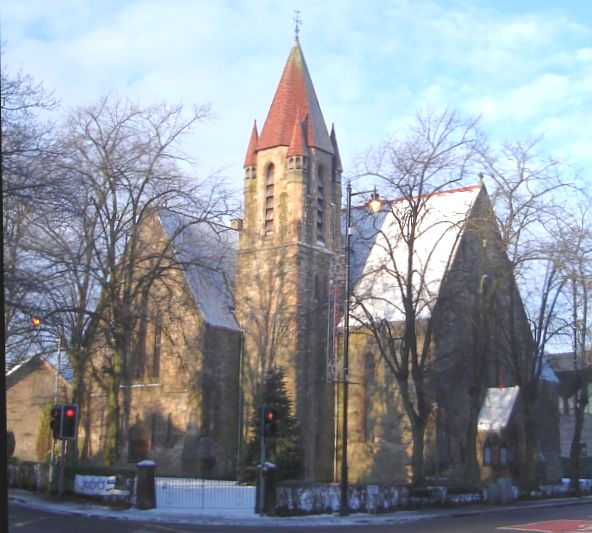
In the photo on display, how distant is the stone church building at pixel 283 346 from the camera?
1437 inches

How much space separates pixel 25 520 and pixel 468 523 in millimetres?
11356

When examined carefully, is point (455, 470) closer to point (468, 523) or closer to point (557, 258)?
point (557, 258)

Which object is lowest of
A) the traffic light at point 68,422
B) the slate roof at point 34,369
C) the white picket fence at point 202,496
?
the white picket fence at point 202,496

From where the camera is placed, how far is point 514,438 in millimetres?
38844

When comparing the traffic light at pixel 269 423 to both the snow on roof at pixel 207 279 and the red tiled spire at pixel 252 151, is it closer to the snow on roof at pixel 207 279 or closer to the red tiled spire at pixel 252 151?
the snow on roof at pixel 207 279

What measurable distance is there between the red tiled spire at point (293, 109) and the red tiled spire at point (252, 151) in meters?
0.43

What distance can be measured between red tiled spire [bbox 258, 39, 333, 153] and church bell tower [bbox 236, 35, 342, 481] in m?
0.06

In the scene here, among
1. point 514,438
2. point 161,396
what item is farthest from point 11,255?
point 514,438

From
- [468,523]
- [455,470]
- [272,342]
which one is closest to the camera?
[468,523]

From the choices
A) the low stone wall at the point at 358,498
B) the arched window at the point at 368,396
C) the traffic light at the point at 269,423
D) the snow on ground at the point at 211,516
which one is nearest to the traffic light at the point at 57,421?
the snow on ground at the point at 211,516

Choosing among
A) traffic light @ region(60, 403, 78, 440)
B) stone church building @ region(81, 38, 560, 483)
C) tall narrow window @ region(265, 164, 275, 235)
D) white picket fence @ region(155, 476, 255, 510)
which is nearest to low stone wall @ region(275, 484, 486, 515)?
white picket fence @ region(155, 476, 255, 510)

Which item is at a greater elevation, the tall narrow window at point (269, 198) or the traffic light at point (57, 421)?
the tall narrow window at point (269, 198)

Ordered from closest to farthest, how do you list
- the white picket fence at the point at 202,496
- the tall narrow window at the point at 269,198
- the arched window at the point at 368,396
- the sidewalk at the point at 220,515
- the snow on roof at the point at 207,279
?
the sidewalk at the point at 220,515 → the white picket fence at the point at 202,496 → the arched window at the point at 368,396 → the snow on roof at the point at 207,279 → the tall narrow window at the point at 269,198

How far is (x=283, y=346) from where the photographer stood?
3800cm
